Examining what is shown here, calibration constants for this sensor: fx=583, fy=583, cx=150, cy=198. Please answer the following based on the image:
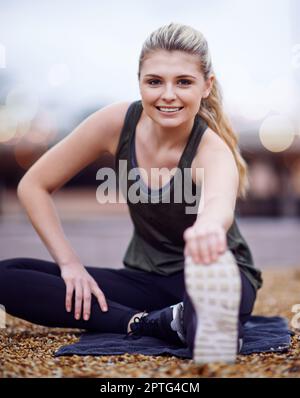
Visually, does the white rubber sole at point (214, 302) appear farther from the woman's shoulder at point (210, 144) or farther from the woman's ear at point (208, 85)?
the woman's ear at point (208, 85)

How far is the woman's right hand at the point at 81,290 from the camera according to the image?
1882 mm

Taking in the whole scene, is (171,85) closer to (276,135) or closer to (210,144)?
(210,144)

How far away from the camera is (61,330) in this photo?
226 cm

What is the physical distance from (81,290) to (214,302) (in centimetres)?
68

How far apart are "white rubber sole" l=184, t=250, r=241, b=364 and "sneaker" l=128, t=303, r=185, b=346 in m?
0.32

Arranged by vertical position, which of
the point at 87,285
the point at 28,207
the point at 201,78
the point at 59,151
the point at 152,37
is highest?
the point at 152,37

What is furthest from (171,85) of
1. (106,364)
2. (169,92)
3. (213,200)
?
(106,364)

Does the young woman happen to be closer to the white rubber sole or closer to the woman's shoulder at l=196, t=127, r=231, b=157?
the woman's shoulder at l=196, t=127, r=231, b=157

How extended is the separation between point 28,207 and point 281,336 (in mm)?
968

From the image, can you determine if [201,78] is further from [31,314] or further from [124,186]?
[31,314]

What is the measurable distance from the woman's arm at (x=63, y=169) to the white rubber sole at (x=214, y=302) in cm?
68

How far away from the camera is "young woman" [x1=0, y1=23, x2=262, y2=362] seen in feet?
5.53
